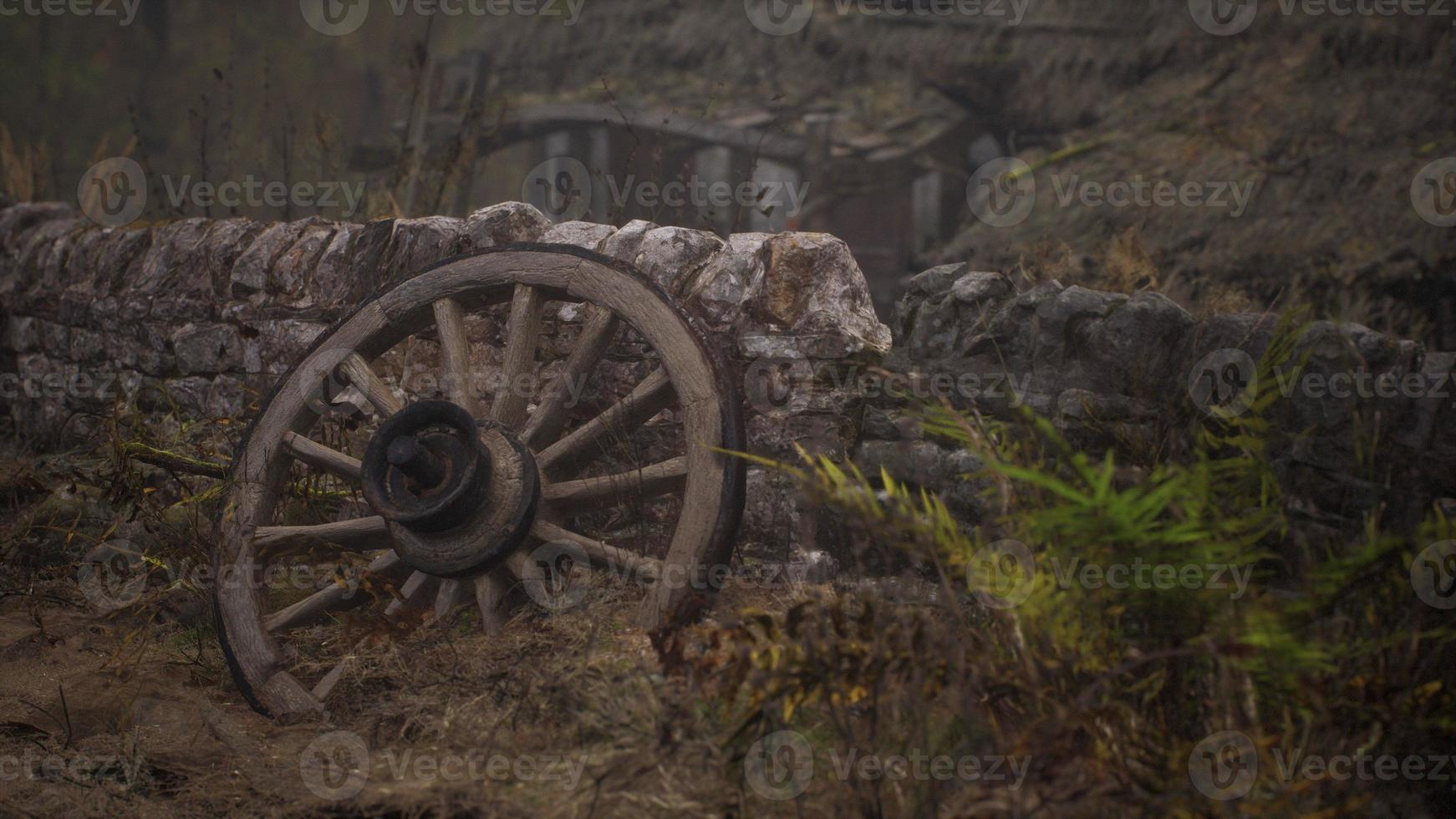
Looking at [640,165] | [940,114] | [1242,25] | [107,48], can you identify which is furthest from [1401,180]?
[107,48]

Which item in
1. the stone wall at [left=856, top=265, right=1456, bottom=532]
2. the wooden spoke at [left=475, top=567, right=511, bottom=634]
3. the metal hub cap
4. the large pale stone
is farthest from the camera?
the large pale stone

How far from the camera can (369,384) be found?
129 inches

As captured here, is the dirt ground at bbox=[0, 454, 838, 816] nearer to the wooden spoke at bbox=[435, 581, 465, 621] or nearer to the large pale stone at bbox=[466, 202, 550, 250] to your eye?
the wooden spoke at bbox=[435, 581, 465, 621]

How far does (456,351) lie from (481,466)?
1.77ft

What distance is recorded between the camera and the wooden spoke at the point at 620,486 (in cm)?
297

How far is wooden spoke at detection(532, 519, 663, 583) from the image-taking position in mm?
2867

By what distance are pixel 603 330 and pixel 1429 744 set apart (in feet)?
7.63

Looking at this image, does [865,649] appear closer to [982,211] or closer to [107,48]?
[982,211]

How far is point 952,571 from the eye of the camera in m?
2.37

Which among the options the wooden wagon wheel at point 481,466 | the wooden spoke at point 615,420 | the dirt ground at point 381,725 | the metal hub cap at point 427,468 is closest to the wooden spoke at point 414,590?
the wooden wagon wheel at point 481,466

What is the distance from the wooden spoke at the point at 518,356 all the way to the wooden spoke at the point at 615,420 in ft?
0.60

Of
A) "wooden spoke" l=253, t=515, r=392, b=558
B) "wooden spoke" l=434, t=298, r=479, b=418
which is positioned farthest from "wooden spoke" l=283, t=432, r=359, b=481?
"wooden spoke" l=434, t=298, r=479, b=418

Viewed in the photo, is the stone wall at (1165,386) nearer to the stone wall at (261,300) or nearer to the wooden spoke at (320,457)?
the stone wall at (261,300)

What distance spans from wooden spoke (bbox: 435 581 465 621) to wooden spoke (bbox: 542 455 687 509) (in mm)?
384
